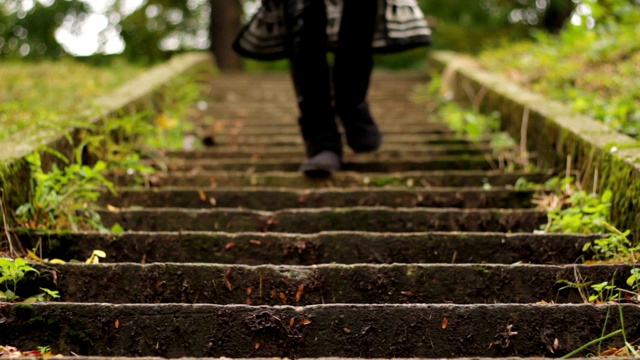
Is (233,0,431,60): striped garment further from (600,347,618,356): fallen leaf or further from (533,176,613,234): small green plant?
(600,347,618,356): fallen leaf

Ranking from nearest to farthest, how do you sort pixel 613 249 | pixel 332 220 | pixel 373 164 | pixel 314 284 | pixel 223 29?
pixel 314 284
pixel 613 249
pixel 332 220
pixel 373 164
pixel 223 29

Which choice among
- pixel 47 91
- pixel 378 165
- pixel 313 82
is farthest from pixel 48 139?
pixel 47 91

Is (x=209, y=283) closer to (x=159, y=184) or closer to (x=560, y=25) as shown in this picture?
(x=159, y=184)

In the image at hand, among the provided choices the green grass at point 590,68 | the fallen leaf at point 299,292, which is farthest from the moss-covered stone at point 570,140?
the fallen leaf at point 299,292

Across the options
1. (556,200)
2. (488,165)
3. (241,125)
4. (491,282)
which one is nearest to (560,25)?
(241,125)

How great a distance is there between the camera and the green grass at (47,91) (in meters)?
3.70

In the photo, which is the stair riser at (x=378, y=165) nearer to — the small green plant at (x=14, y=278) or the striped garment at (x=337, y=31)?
the striped garment at (x=337, y=31)

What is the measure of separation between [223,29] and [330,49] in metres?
7.95

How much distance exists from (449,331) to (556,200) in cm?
128

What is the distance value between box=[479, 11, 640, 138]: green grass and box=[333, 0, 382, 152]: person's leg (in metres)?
1.10

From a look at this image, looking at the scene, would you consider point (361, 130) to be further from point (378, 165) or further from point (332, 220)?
point (332, 220)

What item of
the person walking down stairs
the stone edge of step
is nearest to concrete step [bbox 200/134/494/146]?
the stone edge of step

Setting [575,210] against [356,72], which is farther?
[356,72]

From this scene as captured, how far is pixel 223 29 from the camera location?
11.3 m
